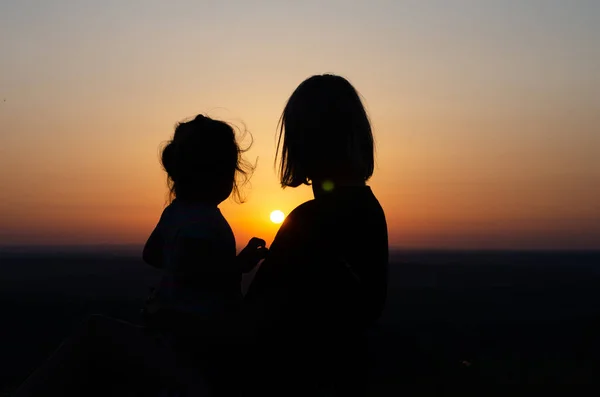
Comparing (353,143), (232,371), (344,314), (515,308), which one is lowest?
(515,308)

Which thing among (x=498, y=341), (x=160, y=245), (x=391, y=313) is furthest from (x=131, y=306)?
(x=160, y=245)

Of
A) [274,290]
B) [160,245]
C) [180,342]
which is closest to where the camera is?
[274,290]

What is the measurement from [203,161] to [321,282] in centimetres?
155

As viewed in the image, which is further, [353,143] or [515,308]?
[515,308]

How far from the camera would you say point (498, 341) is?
30.1 m

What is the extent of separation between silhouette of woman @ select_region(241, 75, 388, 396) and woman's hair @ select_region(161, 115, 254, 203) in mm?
1143

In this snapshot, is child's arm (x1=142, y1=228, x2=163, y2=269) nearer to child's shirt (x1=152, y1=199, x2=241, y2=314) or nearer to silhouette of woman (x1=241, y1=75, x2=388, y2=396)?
child's shirt (x1=152, y1=199, x2=241, y2=314)

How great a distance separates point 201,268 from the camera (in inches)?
142

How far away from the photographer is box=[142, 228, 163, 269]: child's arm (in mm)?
4082

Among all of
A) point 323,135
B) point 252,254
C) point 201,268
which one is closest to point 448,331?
point 252,254

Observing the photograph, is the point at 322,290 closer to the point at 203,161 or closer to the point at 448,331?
the point at 203,161

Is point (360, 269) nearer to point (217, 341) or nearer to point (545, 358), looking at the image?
point (217, 341)

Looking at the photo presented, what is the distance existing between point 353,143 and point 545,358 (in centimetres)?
2530

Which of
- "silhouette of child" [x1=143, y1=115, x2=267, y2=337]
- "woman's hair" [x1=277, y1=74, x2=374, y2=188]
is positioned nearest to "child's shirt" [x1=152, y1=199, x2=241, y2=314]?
"silhouette of child" [x1=143, y1=115, x2=267, y2=337]
